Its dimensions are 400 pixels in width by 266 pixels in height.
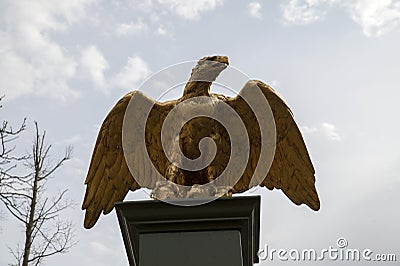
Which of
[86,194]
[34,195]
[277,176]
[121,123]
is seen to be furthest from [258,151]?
[34,195]

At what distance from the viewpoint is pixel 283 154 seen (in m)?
3.67

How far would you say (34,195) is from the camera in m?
8.25

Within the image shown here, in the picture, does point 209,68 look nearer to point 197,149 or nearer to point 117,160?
point 197,149

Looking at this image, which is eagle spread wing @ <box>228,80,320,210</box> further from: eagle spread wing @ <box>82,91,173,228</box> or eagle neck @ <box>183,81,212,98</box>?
eagle spread wing @ <box>82,91,173,228</box>

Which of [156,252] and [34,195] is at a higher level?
[34,195]

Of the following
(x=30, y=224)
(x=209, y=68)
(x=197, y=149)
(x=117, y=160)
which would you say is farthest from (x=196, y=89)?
(x=30, y=224)

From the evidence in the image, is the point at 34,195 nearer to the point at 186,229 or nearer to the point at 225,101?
the point at 225,101

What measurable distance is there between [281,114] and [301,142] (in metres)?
0.25

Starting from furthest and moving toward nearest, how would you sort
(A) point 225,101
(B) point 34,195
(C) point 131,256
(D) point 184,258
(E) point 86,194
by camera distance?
(B) point 34,195
(A) point 225,101
(E) point 86,194
(C) point 131,256
(D) point 184,258

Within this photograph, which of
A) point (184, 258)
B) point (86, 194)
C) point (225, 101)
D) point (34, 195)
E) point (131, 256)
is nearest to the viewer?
point (184, 258)

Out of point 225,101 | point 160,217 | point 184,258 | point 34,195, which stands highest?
point 34,195

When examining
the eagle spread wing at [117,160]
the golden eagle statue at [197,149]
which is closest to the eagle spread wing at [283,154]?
the golden eagle statue at [197,149]

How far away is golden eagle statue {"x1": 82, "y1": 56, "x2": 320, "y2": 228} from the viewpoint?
351 cm

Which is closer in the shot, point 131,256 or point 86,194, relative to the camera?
point 131,256
